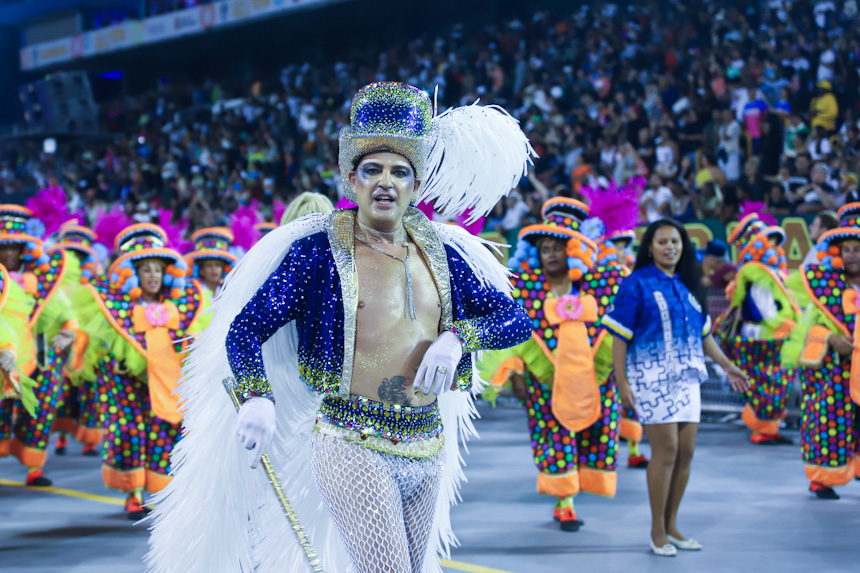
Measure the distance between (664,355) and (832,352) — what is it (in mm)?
1904

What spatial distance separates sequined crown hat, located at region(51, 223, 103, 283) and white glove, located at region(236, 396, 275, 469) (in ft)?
19.6

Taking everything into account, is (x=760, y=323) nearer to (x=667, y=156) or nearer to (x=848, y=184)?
(x=848, y=184)

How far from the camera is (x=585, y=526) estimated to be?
5.51 meters

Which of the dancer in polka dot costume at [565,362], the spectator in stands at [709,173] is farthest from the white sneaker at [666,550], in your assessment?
the spectator in stands at [709,173]

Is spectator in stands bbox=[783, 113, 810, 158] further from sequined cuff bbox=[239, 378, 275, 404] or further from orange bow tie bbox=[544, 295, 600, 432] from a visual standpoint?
sequined cuff bbox=[239, 378, 275, 404]

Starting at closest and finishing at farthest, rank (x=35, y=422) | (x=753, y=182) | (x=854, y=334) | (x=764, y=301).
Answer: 1. (x=854, y=334)
2. (x=35, y=422)
3. (x=764, y=301)
4. (x=753, y=182)

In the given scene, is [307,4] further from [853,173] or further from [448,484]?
[448,484]

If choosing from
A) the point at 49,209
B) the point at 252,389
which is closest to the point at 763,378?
the point at 252,389

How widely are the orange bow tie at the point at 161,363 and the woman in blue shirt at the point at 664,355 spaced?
274cm

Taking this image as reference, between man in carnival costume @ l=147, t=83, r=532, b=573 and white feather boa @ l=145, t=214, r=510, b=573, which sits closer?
man in carnival costume @ l=147, t=83, r=532, b=573

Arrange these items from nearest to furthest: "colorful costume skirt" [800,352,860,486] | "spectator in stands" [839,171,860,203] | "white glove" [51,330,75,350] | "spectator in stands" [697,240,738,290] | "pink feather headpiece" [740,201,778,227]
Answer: "colorful costume skirt" [800,352,860,486]
"white glove" [51,330,75,350]
"pink feather headpiece" [740,201,778,227]
"spectator in stands" [697,240,738,290]
"spectator in stands" [839,171,860,203]

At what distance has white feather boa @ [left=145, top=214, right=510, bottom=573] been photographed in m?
2.68

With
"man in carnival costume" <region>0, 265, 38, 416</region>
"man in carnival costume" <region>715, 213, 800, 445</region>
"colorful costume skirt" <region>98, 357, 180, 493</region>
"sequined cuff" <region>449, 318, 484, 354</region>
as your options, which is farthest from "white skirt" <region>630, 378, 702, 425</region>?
"man in carnival costume" <region>0, 265, 38, 416</region>

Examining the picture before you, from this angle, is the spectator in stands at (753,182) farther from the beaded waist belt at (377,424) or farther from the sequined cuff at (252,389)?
the sequined cuff at (252,389)
